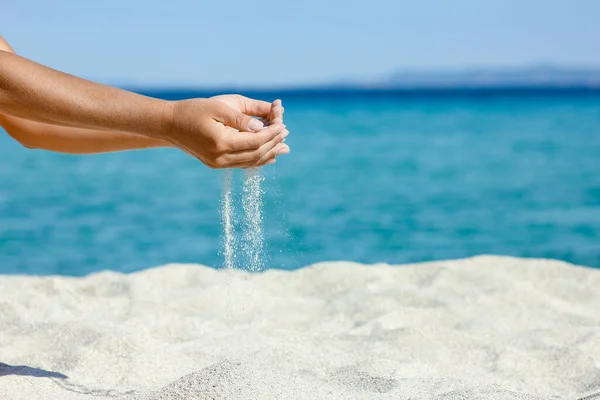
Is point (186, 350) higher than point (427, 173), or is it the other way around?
point (427, 173)

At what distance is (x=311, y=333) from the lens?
2881 mm

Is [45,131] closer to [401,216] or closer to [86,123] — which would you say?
[86,123]

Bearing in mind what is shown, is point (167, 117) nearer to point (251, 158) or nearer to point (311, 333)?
point (251, 158)

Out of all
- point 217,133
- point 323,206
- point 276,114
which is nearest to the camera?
point 217,133

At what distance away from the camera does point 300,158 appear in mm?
15430

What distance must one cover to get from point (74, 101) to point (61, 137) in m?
0.71

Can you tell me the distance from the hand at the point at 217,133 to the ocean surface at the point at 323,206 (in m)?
0.58

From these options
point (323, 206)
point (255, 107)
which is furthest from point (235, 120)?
point (323, 206)

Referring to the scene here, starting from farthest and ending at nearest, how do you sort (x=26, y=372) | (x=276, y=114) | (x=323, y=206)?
(x=323, y=206) → (x=26, y=372) → (x=276, y=114)

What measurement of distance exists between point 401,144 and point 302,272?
14.8 meters

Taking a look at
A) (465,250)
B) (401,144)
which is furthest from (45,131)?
(401,144)

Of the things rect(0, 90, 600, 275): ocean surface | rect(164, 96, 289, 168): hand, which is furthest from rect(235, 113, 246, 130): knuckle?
rect(0, 90, 600, 275): ocean surface

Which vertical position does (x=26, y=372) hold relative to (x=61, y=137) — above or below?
below

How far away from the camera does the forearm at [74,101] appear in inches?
71.2
